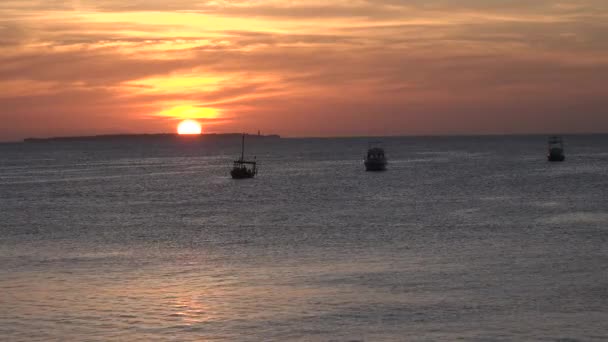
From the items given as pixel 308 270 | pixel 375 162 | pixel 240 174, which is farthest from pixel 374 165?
pixel 308 270

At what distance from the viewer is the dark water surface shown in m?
37.2

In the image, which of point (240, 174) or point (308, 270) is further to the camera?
point (240, 174)

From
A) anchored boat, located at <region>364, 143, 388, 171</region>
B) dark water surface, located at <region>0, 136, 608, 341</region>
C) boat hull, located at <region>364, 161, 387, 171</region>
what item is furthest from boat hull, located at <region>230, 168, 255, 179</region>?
dark water surface, located at <region>0, 136, 608, 341</region>

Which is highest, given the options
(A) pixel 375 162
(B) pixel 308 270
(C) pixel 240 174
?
(A) pixel 375 162

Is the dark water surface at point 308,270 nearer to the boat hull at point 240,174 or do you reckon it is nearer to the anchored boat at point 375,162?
the boat hull at point 240,174

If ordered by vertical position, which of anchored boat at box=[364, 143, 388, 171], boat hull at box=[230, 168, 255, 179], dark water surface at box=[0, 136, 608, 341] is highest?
anchored boat at box=[364, 143, 388, 171]

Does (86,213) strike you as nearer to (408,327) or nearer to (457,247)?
(457,247)

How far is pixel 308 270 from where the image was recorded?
1982 inches

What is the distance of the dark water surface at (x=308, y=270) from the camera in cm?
3725

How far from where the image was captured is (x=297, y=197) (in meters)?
111

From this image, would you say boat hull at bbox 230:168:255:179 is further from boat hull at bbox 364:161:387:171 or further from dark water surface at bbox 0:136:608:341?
dark water surface at bbox 0:136:608:341

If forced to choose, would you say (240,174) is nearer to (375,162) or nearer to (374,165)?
(374,165)

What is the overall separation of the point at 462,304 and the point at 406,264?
1127 cm

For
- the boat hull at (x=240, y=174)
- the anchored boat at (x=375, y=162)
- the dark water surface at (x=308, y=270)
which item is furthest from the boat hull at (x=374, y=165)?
the dark water surface at (x=308, y=270)
